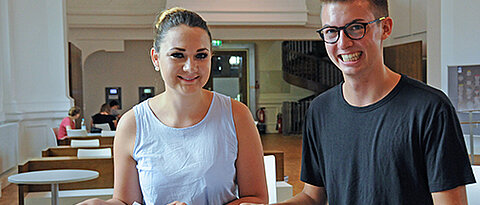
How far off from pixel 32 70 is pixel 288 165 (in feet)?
18.0

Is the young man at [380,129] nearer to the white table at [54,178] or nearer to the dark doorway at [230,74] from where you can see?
the white table at [54,178]

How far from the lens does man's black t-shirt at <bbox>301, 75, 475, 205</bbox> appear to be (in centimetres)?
137

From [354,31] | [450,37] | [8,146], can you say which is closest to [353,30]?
[354,31]

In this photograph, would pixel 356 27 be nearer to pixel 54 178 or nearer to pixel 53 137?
pixel 54 178

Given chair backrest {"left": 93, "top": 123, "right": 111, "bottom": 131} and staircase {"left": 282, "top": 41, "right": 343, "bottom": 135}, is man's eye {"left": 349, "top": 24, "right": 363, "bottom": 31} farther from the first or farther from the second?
staircase {"left": 282, "top": 41, "right": 343, "bottom": 135}

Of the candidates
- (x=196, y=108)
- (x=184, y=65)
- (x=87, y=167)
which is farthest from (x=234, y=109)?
(x=87, y=167)

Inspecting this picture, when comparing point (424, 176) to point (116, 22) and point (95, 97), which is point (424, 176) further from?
point (95, 97)

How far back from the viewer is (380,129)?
1.50 metres

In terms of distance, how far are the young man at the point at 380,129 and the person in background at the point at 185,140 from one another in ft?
1.49

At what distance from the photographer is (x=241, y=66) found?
19703mm

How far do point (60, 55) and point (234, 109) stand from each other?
9.55 metres

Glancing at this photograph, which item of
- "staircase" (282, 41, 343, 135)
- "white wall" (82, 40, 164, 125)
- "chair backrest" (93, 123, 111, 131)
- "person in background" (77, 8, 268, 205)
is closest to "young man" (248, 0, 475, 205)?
"person in background" (77, 8, 268, 205)

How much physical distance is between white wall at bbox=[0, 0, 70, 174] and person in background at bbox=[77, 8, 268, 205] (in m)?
7.25

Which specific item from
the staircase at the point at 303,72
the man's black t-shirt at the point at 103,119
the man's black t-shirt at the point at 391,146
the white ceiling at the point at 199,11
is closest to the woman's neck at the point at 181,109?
the man's black t-shirt at the point at 391,146
